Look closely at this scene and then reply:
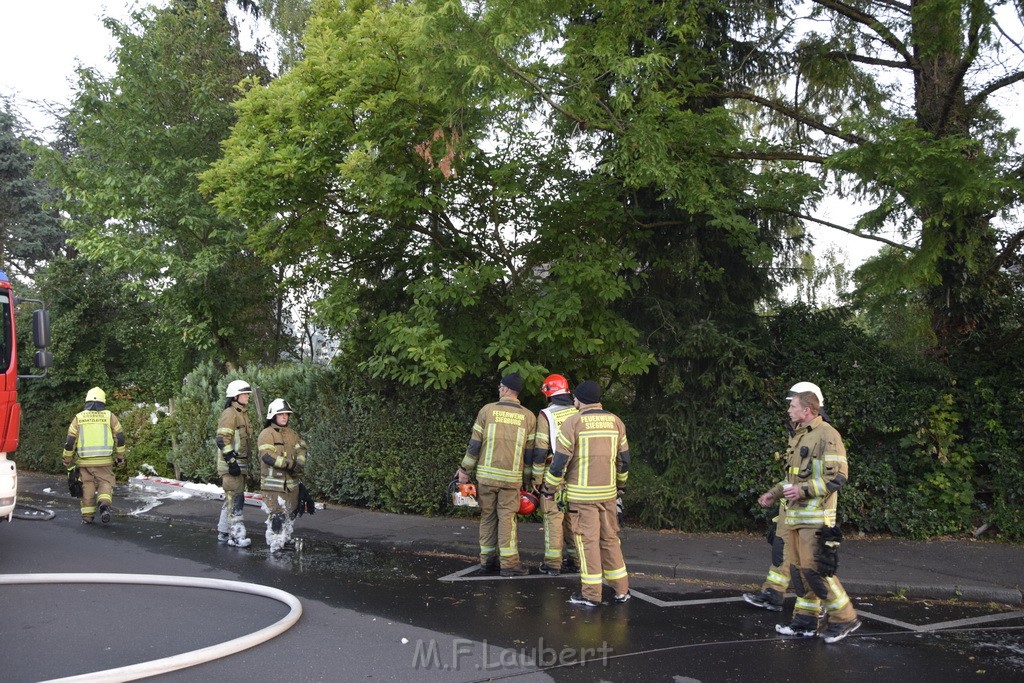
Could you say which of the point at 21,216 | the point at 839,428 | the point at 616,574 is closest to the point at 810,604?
the point at 616,574

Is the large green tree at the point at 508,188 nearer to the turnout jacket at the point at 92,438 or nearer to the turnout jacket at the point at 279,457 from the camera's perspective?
the turnout jacket at the point at 279,457

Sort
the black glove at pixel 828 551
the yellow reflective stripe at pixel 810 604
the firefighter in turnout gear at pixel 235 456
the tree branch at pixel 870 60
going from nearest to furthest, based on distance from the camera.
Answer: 1. the black glove at pixel 828 551
2. the yellow reflective stripe at pixel 810 604
3. the firefighter in turnout gear at pixel 235 456
4. the tree branch at pixel 870 60

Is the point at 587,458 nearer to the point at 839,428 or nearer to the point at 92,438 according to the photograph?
the point at 839,428

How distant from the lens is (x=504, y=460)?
26.2ft

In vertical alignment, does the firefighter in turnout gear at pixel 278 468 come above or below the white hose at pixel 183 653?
above

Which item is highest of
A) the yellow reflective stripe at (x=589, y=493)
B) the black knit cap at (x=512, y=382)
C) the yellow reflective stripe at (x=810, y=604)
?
the black knit cap at (x=512, y=382)

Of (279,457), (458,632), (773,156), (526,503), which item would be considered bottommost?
(458,632)

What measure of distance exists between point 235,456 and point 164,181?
667 centimetres

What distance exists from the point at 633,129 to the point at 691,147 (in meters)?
1.10

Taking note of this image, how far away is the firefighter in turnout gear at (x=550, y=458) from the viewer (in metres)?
7.95

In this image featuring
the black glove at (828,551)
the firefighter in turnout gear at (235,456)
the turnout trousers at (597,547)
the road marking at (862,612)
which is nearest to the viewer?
the black glove at (828,551)

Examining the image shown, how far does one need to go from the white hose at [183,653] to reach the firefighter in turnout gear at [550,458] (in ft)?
8.37

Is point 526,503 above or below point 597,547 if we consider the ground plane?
above

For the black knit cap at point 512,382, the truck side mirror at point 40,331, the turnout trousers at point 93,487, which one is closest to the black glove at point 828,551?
the black knit cap at point 512,382
